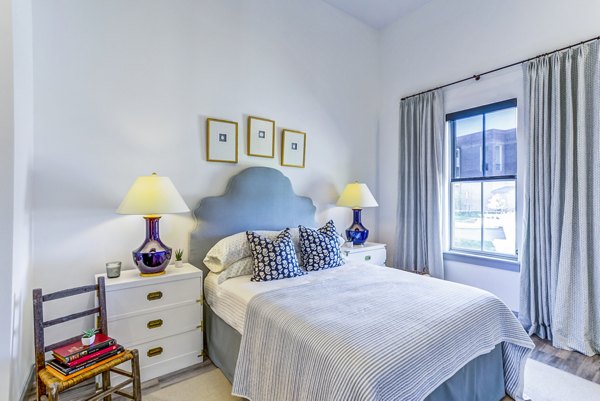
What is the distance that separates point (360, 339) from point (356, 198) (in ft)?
7.21

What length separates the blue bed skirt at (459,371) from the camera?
148cm

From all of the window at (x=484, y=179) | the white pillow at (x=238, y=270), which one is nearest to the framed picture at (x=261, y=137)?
the white pillow at (x=238, y=270)

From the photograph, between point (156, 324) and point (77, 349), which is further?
point (156, 324)

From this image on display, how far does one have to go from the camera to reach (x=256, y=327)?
172 centimetres

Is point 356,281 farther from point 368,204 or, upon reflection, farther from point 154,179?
point 154,179

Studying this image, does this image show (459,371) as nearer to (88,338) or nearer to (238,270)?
(238,270)

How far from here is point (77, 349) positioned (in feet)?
5.01

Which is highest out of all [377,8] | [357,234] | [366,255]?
[377,8]

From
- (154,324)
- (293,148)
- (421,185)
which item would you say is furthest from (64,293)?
(421,185)

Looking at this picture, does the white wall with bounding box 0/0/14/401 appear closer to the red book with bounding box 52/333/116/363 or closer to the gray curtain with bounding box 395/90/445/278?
the red book with bounding box 52/333/116/363

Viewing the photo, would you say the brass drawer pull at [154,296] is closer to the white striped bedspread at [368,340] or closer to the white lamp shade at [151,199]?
the white lamp shade at [151,199]

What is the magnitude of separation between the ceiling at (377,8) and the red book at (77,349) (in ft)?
12.9

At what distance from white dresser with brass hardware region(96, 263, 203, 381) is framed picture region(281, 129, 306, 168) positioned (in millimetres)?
1539

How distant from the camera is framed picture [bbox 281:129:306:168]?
3.21 metres
